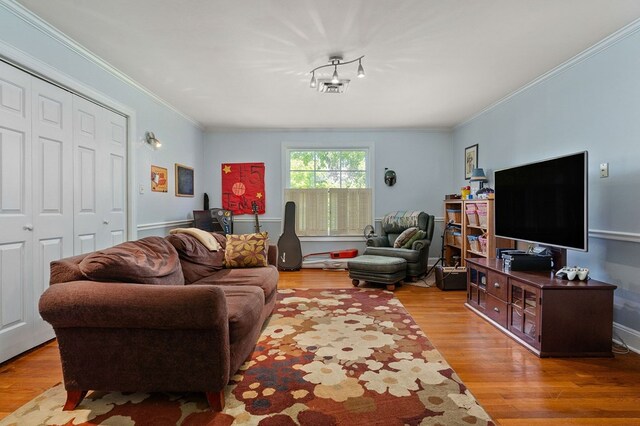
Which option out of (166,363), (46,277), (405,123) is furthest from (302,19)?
(405,123)

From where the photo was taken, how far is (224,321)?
171 cm

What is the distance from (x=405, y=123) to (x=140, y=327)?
486cm

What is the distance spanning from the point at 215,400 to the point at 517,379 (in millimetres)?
1792

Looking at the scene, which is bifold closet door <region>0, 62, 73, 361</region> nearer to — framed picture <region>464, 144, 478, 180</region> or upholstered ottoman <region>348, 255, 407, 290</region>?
upholstered ottoman <region>348, 255, 407, 290</region>

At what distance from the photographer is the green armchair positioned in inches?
180

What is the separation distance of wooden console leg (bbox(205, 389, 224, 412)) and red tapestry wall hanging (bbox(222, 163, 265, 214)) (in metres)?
4.23

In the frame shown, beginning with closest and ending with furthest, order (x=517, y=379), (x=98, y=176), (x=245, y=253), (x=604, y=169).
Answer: (x=517, y=379) → (x=604, y=169) → (x=98, y=176) → (x=245, y=253)

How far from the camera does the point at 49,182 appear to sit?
8.57ft

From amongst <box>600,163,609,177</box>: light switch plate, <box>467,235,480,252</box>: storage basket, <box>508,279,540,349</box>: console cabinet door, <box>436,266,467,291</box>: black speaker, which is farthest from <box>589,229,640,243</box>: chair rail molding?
<box>436,266,467,291</box>: black speaker

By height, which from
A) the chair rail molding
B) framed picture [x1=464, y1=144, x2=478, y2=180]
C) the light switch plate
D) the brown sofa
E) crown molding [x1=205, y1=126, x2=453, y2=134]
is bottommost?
the brown sofa

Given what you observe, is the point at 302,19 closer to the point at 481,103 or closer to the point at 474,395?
the point at 474,395

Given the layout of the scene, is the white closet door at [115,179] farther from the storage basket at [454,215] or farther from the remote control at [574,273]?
the storage basket at [454,215]

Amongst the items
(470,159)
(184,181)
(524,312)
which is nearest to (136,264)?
(524,312)

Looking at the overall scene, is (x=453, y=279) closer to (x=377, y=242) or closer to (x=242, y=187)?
(x=377, y=242)
